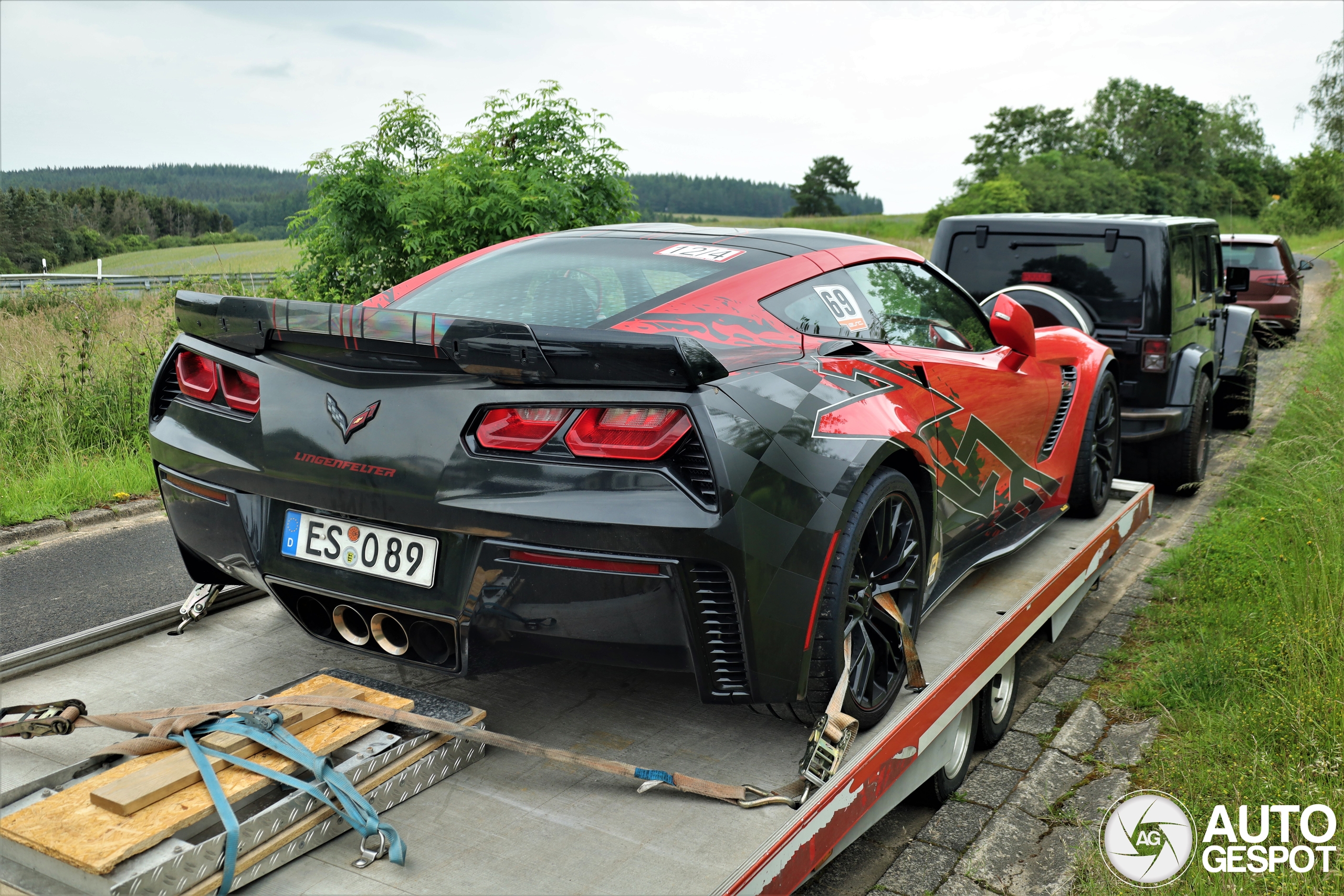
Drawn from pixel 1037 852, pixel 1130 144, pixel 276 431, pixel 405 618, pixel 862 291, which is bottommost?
pixel 1037 852

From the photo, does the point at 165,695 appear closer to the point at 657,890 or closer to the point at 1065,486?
the point at 657,890

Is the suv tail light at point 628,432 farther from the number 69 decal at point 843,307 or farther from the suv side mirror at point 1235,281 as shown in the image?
the suv side mirror at point 1235,281

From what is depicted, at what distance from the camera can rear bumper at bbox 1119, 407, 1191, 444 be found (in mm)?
6770

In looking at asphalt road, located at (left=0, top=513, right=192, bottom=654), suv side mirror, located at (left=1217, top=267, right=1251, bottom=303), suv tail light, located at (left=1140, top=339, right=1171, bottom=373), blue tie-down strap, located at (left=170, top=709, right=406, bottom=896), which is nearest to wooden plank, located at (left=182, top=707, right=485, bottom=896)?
blue tie-down strap, located at (left=170, top=709, right=406, bottom=896)

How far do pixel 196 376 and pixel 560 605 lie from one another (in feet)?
4.26

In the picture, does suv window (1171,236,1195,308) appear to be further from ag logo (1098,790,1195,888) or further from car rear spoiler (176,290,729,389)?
car rear spoiler (176,290,729,389)

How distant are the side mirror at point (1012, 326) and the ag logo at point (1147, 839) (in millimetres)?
1762

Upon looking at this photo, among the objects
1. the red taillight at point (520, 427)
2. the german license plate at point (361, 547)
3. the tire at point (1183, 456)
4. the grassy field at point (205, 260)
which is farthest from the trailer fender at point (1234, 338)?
the grassy field at point (205, 260)

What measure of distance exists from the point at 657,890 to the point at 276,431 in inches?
54.8

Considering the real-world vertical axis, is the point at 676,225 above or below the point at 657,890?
above

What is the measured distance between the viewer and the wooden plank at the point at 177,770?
6.06 feet

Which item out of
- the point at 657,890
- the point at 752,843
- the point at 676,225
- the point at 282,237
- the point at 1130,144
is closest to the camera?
the point at 657,890

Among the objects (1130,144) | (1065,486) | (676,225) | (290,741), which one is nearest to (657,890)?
(290,741)

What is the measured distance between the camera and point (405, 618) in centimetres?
235
